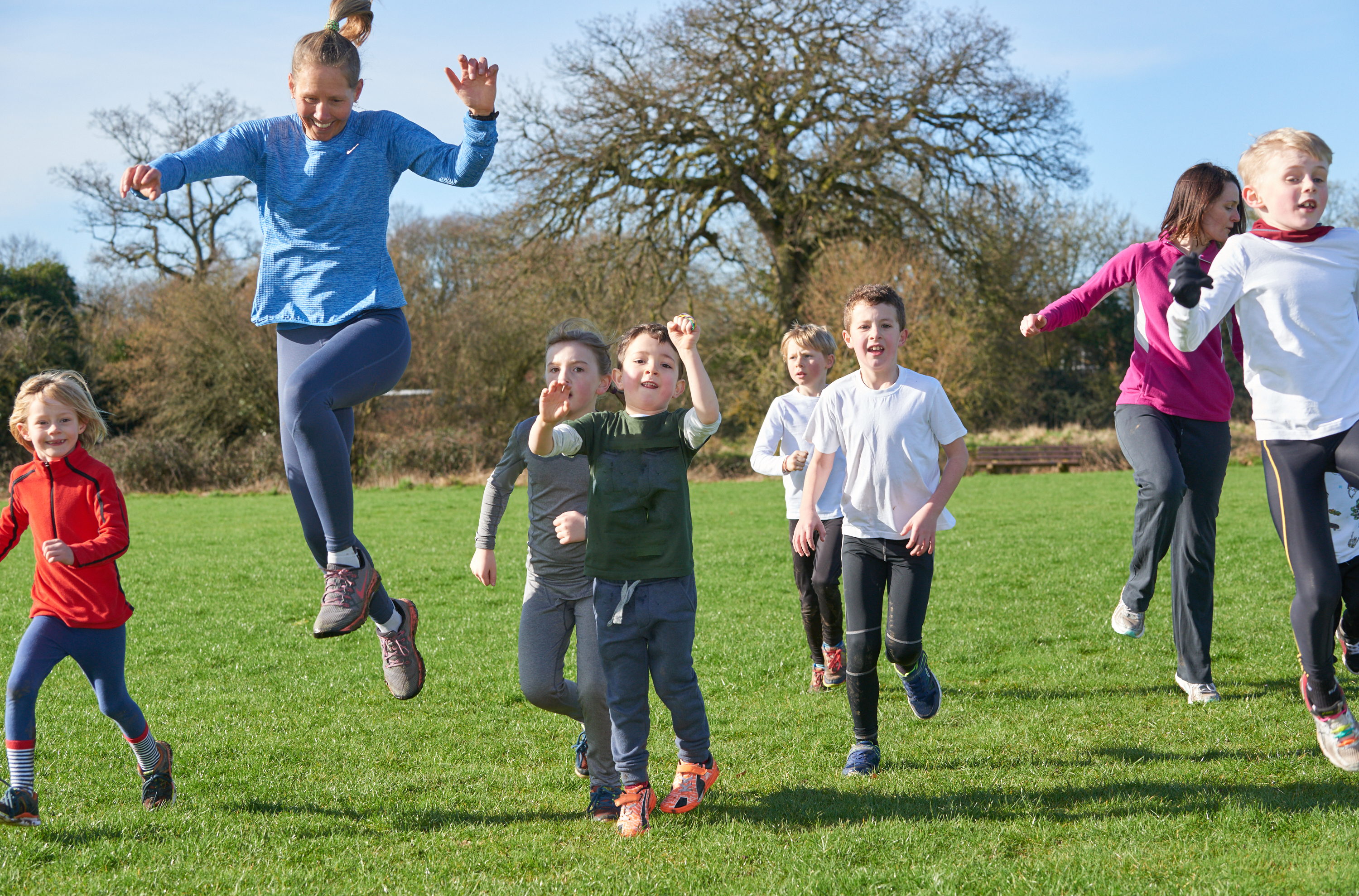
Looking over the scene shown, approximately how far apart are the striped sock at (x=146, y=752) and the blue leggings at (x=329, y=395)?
1.51 meters

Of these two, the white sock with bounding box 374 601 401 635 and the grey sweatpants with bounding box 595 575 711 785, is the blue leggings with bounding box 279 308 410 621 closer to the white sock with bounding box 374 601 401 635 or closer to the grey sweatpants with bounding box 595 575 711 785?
the white sock with bounding box 374 601 401 635

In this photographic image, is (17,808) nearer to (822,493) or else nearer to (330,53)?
(330,53)

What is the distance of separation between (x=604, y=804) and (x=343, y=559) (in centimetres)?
154

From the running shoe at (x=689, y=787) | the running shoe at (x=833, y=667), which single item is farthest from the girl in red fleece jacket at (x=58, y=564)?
the running shoe at (x=833, y=667)

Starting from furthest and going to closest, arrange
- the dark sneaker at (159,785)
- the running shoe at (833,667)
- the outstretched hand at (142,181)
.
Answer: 1. the running shoe at (833,667)
2. the dark sneaker at (159,785)
3. the outstretched hand at (142,181)

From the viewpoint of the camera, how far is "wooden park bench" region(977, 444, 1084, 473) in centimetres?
2952

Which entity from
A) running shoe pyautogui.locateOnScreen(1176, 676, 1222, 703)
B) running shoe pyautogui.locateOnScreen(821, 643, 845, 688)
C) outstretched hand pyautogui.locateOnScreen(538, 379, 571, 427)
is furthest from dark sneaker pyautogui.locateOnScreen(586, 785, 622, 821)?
running shoe pyautogui.locateOnScreen(1176, 676, 1222, 703)

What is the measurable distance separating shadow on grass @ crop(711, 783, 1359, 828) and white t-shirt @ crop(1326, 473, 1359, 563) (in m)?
1.62

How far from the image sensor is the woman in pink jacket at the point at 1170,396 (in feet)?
16.9

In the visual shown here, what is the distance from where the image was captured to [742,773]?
5059 mm

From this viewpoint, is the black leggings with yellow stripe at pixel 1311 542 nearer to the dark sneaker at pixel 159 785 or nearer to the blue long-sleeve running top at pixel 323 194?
the blue long-sleeve running top at pixel 323 194

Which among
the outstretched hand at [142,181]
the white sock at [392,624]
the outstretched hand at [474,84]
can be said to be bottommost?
the white sock at [392,624]

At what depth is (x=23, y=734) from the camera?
172 inches

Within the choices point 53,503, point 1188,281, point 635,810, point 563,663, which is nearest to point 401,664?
point 563,663
